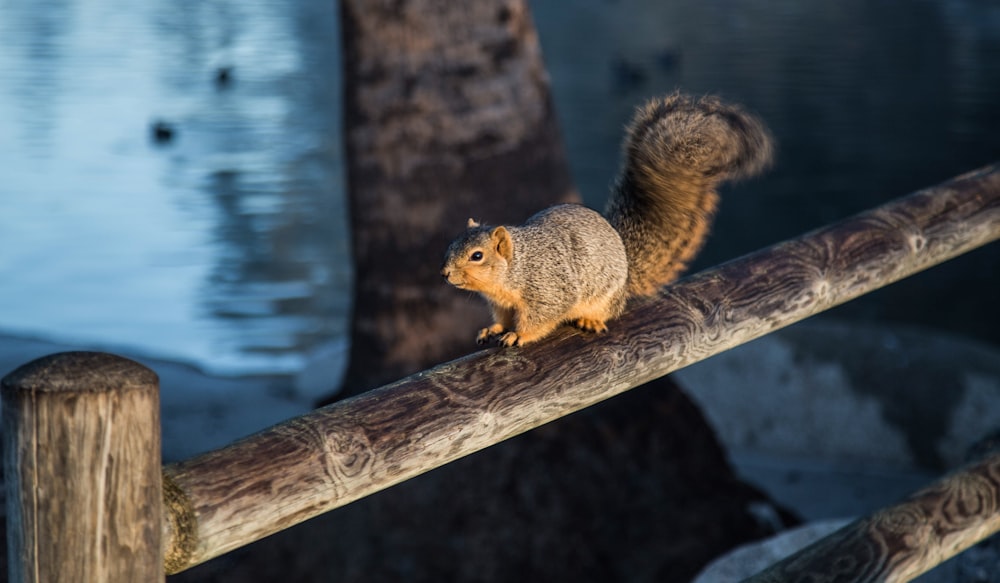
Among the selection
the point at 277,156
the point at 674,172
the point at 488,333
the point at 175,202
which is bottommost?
the point at 175,202

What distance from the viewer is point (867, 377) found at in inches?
190

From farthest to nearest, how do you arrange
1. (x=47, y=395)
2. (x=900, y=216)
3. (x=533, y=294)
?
(x=900, y=216) < (x=533, y=294) < (x=47, y=395)

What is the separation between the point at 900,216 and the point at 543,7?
778 inches

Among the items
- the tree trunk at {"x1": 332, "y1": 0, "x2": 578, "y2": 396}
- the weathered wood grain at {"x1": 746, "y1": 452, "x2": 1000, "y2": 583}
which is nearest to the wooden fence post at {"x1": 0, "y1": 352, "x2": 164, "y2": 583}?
the weathered wood grain at {"x1": 746, "y1": 452, "x2": 1000, "y2": 583}

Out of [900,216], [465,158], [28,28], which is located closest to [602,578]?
[465,158]

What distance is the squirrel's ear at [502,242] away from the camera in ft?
5.47

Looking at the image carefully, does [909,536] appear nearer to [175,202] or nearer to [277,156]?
[175,202]

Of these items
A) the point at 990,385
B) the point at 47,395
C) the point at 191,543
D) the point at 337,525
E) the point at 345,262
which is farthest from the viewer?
the point at 345,262

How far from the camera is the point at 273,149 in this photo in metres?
9.34

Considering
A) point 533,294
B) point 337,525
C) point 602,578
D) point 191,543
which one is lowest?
point 602,578

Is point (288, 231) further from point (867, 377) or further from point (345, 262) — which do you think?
point (867, 377)

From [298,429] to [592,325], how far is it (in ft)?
1.92

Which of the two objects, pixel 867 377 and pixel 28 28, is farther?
pixel 28 28

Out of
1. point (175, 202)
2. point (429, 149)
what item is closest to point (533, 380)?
point (429, 149)
